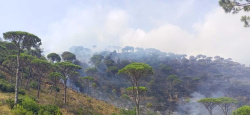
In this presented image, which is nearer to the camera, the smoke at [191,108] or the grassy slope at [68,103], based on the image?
the grassy slope at [68,103]

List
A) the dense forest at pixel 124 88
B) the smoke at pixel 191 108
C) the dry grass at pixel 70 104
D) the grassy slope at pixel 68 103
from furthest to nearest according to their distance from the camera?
the smoke at pixel 191 108 < the dense forest at pixel 124 88 < the dry grass at pixel 70 104 < the grassy slope at pixel 68 103

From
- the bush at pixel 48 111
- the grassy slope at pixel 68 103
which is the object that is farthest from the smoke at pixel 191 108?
the bush at pixel 48 111

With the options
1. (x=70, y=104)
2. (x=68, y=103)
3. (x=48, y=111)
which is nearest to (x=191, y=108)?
(x=70, y=104)

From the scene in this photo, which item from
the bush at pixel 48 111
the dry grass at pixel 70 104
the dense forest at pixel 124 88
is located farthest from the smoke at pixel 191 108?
the bush at pixel 48 111

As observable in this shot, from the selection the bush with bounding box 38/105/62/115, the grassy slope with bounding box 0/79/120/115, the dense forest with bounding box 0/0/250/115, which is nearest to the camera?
the bush with bounding box 38/105/62/115

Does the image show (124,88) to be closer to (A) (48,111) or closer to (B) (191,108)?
(B) (191,108)

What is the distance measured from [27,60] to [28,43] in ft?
37.9

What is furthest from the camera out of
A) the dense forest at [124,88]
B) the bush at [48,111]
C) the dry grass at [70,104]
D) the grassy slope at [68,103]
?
the dense forest at [124,88]

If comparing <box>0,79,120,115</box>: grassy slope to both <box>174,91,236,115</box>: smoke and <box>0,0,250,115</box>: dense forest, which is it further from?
A: <box>174,91,236,115</box>: smoke

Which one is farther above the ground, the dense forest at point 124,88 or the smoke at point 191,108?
the dense forest at point 124,88

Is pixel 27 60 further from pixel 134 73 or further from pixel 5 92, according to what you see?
pixel 134 73

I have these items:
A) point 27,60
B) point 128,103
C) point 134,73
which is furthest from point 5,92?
point 128,103

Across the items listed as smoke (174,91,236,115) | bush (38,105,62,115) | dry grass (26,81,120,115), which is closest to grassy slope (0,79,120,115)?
dry grass (26,81,120,115)

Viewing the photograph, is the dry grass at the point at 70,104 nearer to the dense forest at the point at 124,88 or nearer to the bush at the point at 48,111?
the dense forest at the point at 124,88
